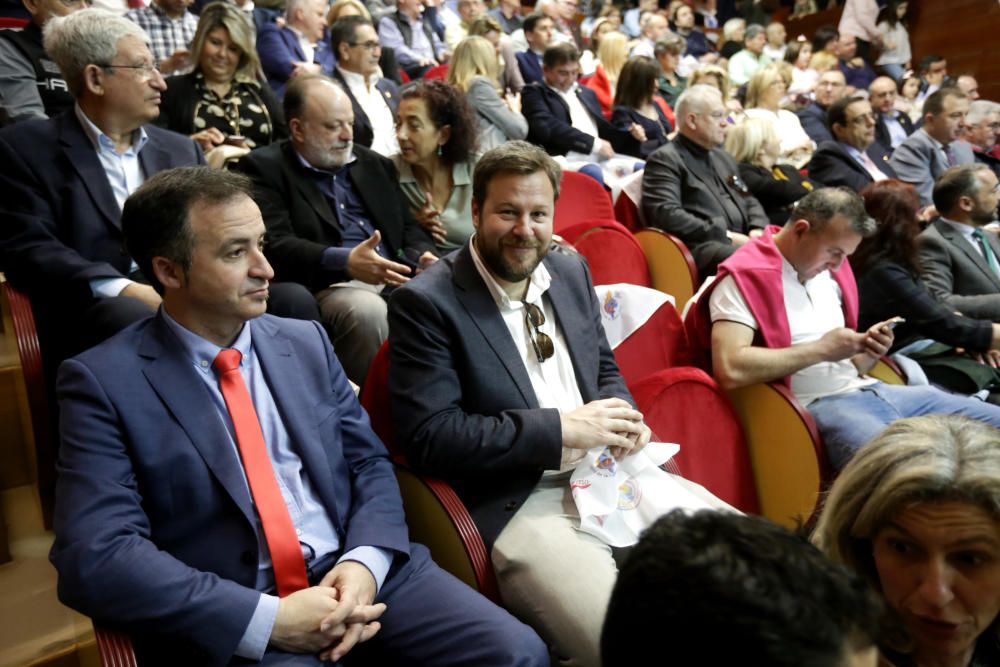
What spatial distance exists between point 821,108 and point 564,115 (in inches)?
108

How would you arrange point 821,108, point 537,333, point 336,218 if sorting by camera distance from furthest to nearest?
point 821,108 < point 336,218 < point 537,333

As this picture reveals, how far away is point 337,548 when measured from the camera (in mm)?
1364

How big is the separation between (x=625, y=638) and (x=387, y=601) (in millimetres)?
948

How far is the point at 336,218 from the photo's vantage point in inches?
97.1

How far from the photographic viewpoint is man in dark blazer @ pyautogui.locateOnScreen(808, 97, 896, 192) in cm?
415

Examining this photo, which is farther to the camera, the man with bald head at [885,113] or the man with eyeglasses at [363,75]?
the man with bald head at [885,113]

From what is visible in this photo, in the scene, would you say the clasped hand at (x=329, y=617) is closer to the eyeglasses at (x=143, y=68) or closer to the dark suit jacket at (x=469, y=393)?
the dark suit jacket at (x=469, y=393)

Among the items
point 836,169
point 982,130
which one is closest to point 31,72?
point 836,169

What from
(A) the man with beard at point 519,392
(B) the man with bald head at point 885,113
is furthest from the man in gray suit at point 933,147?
(A) the man with beard at point 519,392

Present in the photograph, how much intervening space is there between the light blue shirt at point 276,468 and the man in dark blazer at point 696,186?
→ 7.23 feet

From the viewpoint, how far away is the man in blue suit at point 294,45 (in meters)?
3.96

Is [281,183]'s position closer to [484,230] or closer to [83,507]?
[484,230]

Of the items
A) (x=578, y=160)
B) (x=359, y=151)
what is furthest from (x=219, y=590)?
(x=578, y=160)

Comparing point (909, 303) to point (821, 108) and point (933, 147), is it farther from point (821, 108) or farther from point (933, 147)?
point (821, 108)
